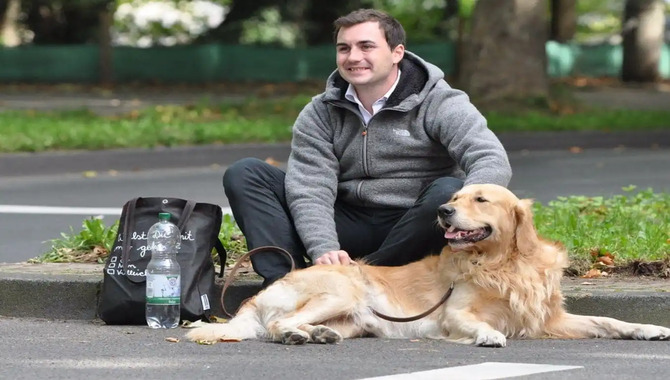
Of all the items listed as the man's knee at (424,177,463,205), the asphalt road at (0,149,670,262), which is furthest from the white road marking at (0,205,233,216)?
the man's knee at (424,177,463,205)

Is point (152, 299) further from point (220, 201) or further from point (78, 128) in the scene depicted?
point (78, 128)

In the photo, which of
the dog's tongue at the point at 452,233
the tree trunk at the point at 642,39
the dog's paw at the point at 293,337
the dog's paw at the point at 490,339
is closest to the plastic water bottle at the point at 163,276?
the dog's paw at the point at 293,337

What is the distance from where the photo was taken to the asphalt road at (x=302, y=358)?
4.73m

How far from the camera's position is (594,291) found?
242 inches

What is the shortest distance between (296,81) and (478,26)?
12.9 m

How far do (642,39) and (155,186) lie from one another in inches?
790

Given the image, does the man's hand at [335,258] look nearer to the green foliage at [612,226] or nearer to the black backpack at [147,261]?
the black backpack at [147,261]

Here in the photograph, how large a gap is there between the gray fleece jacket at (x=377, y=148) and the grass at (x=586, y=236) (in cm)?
101

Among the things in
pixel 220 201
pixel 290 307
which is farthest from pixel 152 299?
pixel 220 201

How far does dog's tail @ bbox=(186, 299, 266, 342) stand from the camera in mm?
5547

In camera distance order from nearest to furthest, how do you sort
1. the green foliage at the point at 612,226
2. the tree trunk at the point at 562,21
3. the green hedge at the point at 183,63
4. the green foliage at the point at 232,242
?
the green foliage at the point at 612,226 → the green foliage at the point at 232,242 → the green hedge at the point at 183,63 → the tree trunk at the point at 562,21

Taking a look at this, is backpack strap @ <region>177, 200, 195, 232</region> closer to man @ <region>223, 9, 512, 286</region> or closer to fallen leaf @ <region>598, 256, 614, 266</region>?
man @ <region>223, 9, 512, 286</region>

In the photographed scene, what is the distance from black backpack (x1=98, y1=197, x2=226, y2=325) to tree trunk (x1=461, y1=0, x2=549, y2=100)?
1237 cm

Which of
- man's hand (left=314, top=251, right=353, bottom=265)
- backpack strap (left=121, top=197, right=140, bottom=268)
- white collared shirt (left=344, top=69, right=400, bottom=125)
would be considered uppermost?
white collared shirt (left=344, top=69, right=400, bottom=125)
